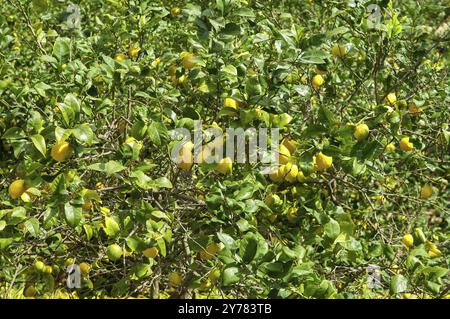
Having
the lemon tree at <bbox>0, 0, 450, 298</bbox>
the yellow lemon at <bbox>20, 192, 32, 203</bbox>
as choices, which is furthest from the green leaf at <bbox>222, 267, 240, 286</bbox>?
the yellow lemon at <bbox>20, 192, 32, 203</bbox>

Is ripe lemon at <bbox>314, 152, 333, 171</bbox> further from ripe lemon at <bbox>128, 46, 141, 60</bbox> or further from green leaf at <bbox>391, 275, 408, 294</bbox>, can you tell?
ripe lemon at <bbox>128, 46, 141, 60</bbox>

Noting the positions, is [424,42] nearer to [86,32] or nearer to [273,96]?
[273,96]

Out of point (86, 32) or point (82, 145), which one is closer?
point (82, 145)

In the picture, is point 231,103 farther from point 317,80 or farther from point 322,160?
point 317,80

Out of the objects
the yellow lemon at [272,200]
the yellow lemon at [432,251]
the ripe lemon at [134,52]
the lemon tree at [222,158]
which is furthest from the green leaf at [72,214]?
the yellow lemon at [432,251]

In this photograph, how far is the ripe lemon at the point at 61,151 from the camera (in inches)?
70.0

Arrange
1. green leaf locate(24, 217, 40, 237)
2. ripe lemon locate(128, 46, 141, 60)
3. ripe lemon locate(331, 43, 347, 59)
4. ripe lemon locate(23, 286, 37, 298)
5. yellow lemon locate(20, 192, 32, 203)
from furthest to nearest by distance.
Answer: ripe lemon locate(23, 286, 37, 298) < ripe lemon locate(128, 46, 141, 60) < ripe lemon locate(331, 43, 347, 59) < yellow lemon locate(20, 192, 32, 203) < green leaf locate(24, 217, 40, 237)

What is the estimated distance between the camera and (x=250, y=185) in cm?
190

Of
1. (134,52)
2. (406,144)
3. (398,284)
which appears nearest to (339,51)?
(406,144)

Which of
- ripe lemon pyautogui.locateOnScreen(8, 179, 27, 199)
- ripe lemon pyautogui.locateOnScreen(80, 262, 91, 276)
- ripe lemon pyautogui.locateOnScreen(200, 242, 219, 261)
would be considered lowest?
ripe lemon pyautogui.locateOnScreen(80, 262, 91, 276)

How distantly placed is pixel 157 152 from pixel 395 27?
113 cm

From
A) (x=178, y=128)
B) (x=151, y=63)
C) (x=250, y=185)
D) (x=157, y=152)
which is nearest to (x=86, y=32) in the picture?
(x=151, y=63)

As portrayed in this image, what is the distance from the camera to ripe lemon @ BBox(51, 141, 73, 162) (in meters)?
1.78

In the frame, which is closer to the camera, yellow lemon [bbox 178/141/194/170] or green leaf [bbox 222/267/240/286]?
green leaf [bbox 222/267/240/286]
